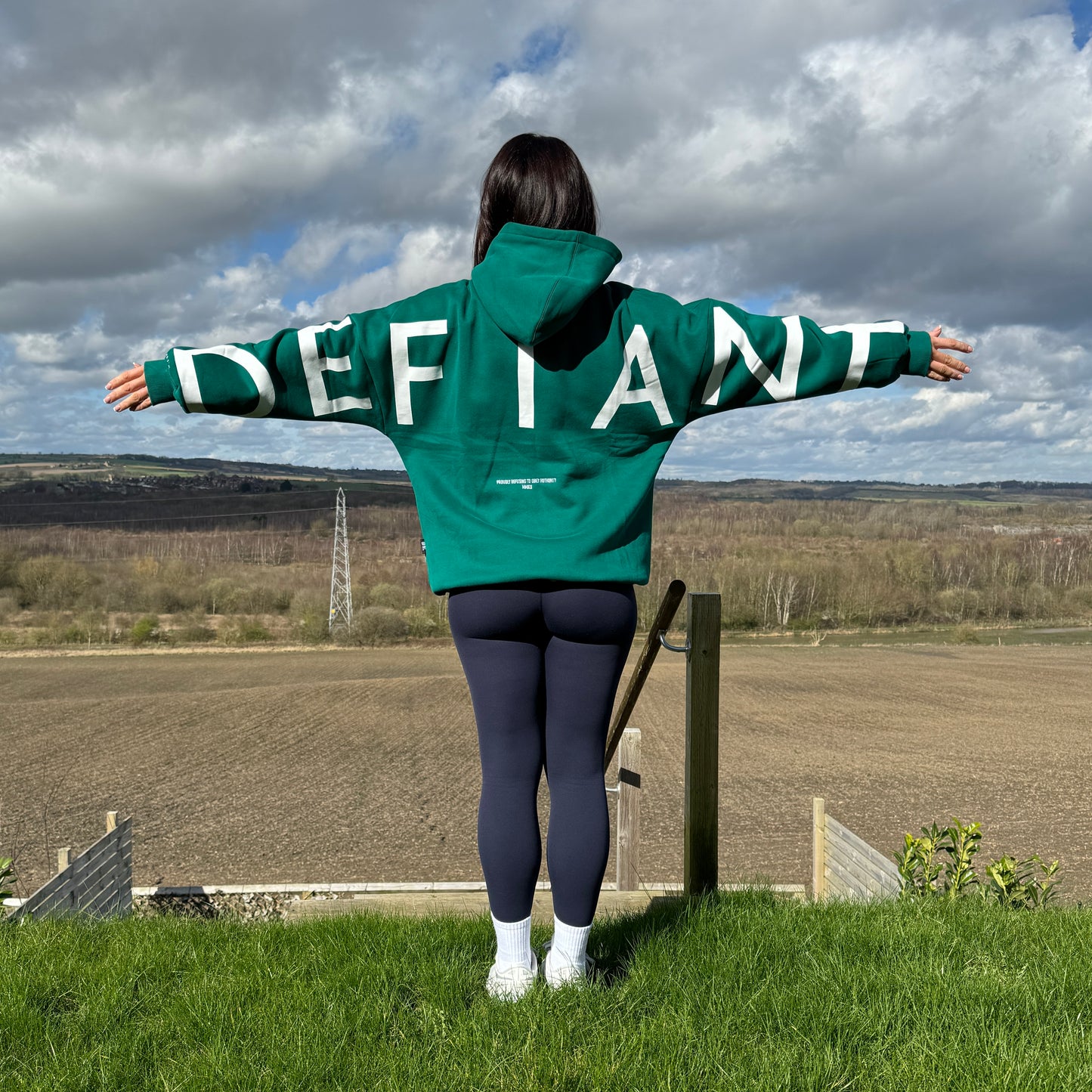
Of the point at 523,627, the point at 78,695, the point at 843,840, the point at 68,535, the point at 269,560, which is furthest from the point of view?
the point at 68,535

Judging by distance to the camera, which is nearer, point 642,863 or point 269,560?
point 642,863

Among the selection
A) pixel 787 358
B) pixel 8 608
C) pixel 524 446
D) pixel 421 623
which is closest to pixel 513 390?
pixel 524 446

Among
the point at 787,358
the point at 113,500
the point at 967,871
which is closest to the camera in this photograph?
the point at 787,358

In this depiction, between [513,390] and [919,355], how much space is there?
0.95 metres

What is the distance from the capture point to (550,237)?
1872mm

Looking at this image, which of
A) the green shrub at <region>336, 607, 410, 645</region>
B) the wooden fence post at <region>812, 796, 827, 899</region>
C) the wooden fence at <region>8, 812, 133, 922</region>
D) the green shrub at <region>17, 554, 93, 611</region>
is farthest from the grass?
the green shrub at <region>17, 554, 93, 611</region>

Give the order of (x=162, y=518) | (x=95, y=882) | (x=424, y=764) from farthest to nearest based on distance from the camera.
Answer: (x=162, y=518)
(x=424, y=764)
(x=95, y=882)

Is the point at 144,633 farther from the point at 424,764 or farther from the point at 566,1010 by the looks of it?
the point at 566,1010

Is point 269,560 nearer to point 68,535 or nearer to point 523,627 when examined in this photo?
point 68,535

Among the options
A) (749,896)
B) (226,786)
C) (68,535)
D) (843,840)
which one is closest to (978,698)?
(226,786)

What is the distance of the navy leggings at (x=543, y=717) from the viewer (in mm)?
1861

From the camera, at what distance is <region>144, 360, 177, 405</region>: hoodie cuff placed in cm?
193

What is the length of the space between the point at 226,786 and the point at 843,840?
49.2 feet

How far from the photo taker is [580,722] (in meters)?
1.91
